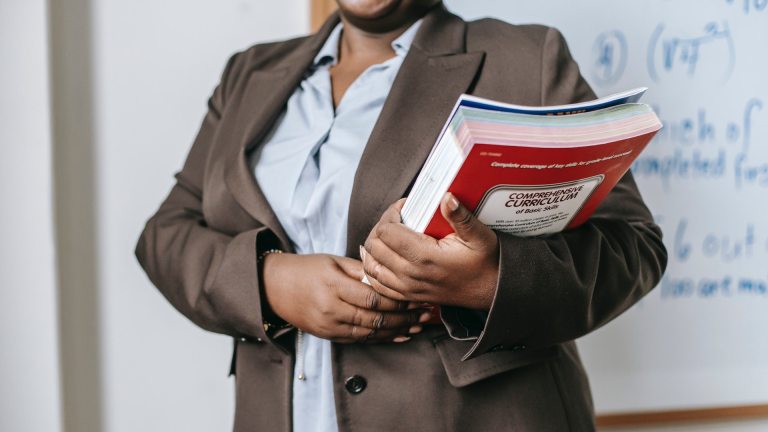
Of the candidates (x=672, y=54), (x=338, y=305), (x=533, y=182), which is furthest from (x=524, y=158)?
(x=672, y=54)

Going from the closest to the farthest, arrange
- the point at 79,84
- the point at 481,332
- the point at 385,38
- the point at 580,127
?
the point at 580,127, the point at 481,332, the point at 385,38, the point at 79,84

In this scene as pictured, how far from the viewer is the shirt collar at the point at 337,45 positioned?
2.92 feet

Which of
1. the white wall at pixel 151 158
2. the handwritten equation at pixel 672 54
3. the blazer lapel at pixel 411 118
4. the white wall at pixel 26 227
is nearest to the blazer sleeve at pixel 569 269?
the blazer lapel at pixel 411 118

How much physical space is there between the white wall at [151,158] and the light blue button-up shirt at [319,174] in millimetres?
474

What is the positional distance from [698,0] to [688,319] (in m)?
0.57

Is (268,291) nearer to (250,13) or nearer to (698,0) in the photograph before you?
(250,13)

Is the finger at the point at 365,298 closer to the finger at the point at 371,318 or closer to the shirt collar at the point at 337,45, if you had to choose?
the finger at the point at 371,318

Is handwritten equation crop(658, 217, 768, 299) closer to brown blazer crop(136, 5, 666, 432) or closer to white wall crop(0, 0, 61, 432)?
brown blazer crop(136, 5, 666, 432)

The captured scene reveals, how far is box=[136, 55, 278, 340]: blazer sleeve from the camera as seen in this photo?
31.2 inches

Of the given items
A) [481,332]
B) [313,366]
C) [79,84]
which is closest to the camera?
[481,332]

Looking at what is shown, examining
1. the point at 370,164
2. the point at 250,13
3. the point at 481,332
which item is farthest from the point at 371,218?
the point at 250,13

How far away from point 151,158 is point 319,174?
1.93 feet

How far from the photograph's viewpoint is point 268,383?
2.78 feet

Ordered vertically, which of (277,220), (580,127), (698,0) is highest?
(698,0)
